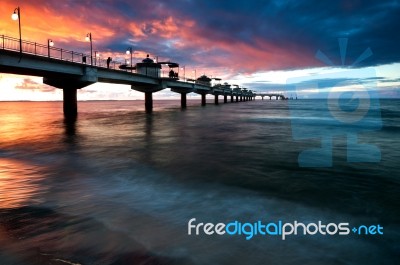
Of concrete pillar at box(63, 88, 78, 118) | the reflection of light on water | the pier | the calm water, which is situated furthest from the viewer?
concrete pillar at box(63, 88, 78, 118)

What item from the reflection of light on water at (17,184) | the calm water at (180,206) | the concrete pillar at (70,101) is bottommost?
the calm water at (180,206)

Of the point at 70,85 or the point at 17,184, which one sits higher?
the point at 70,85

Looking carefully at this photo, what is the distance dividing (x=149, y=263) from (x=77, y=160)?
1017 centimetres

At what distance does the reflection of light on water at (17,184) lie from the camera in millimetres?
7434

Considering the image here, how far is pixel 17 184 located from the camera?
9016mm

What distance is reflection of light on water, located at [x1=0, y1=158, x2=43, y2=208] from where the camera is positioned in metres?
7.43

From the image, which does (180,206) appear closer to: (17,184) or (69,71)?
(17,184)

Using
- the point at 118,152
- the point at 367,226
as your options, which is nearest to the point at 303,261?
the point at 367,226

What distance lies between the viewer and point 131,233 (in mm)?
5570

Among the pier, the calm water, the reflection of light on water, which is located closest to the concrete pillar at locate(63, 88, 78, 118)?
the pier

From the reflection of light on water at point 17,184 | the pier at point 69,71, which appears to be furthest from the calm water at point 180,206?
the pier at point 69,71

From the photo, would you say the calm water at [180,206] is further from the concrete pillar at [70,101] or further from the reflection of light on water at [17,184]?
the concrete pillar at [70,101]

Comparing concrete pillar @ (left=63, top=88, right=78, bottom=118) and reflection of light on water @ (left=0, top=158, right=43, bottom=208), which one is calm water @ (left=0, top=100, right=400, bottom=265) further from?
concrete pillar @ (left=63, top=88, right=78, bottom=118)

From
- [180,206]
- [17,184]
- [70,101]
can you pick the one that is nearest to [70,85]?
[70,101]
